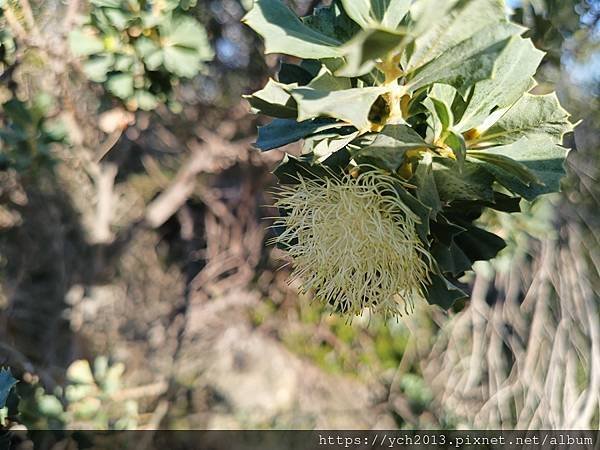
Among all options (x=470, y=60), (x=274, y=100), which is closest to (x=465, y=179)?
(x=470, y=60)

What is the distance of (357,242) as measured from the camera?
813mm

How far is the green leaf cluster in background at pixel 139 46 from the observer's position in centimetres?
150

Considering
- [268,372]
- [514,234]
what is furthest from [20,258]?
[514,234]

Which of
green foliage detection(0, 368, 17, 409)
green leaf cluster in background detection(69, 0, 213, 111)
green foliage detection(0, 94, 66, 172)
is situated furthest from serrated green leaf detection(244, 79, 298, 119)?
green foliage detection(0, 94, 66, 172)

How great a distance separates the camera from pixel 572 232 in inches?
112

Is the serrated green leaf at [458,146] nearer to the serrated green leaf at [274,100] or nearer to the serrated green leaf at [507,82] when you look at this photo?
the serrated green leaf at [507,82]

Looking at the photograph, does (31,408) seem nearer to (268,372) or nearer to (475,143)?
(475,143)

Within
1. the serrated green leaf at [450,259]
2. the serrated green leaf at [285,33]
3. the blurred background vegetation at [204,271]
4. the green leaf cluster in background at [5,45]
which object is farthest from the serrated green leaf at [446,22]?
the green leaf cluster in background at [5,45]

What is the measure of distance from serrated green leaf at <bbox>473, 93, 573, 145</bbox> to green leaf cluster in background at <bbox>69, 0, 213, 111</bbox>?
954 millimetres

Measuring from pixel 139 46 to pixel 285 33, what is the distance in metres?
0.98

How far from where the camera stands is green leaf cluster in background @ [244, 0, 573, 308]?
67 centimetres

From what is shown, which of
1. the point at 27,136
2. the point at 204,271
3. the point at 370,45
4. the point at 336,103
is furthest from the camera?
the point at 204,271

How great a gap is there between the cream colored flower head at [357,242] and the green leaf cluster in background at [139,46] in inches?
33.6

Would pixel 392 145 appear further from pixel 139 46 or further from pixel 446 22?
pixel 139 46
